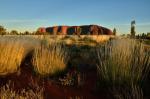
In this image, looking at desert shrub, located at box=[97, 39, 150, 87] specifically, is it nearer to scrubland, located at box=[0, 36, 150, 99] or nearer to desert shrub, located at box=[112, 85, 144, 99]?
scrubland, located at box=[0, 36, 150, 99]

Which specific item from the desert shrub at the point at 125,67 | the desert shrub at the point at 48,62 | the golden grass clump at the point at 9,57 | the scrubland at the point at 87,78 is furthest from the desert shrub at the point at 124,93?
the golden grass clump at the point at 9,57

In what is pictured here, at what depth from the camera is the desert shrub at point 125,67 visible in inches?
288

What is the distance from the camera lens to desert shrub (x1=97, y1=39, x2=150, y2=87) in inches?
288

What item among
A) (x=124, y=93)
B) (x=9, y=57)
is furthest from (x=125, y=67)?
(x=9, y=57)

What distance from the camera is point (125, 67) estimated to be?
745 cm

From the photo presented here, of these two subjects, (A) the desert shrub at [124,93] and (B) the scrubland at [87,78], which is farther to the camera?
(B) the scrubland at [87,78]

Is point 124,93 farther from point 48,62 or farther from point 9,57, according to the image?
point 9,57

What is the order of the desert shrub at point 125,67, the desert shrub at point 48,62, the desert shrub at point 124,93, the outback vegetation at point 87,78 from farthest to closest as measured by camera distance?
the desert shrub at point 48,62
the desert shrub at point 125,67
the outback vegetation at point 87,78
the desert shrub at point 124,93

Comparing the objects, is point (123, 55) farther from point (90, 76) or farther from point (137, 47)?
point (90, 76)

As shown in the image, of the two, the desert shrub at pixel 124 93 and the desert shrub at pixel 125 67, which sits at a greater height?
the desert shrub at pixel 125 67

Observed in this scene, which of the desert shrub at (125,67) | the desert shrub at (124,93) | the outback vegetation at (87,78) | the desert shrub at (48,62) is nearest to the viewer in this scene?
the desert shrub at (124,93)

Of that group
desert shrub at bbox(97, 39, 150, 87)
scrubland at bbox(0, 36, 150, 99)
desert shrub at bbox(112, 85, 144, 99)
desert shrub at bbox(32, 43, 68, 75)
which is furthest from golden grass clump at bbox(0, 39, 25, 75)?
desert shrub at bbox(112, 85, 144, 99)

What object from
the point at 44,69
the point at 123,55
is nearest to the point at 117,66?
the point at 123,55

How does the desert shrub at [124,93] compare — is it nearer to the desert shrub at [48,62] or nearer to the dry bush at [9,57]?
the desert shrub at [48,62]
